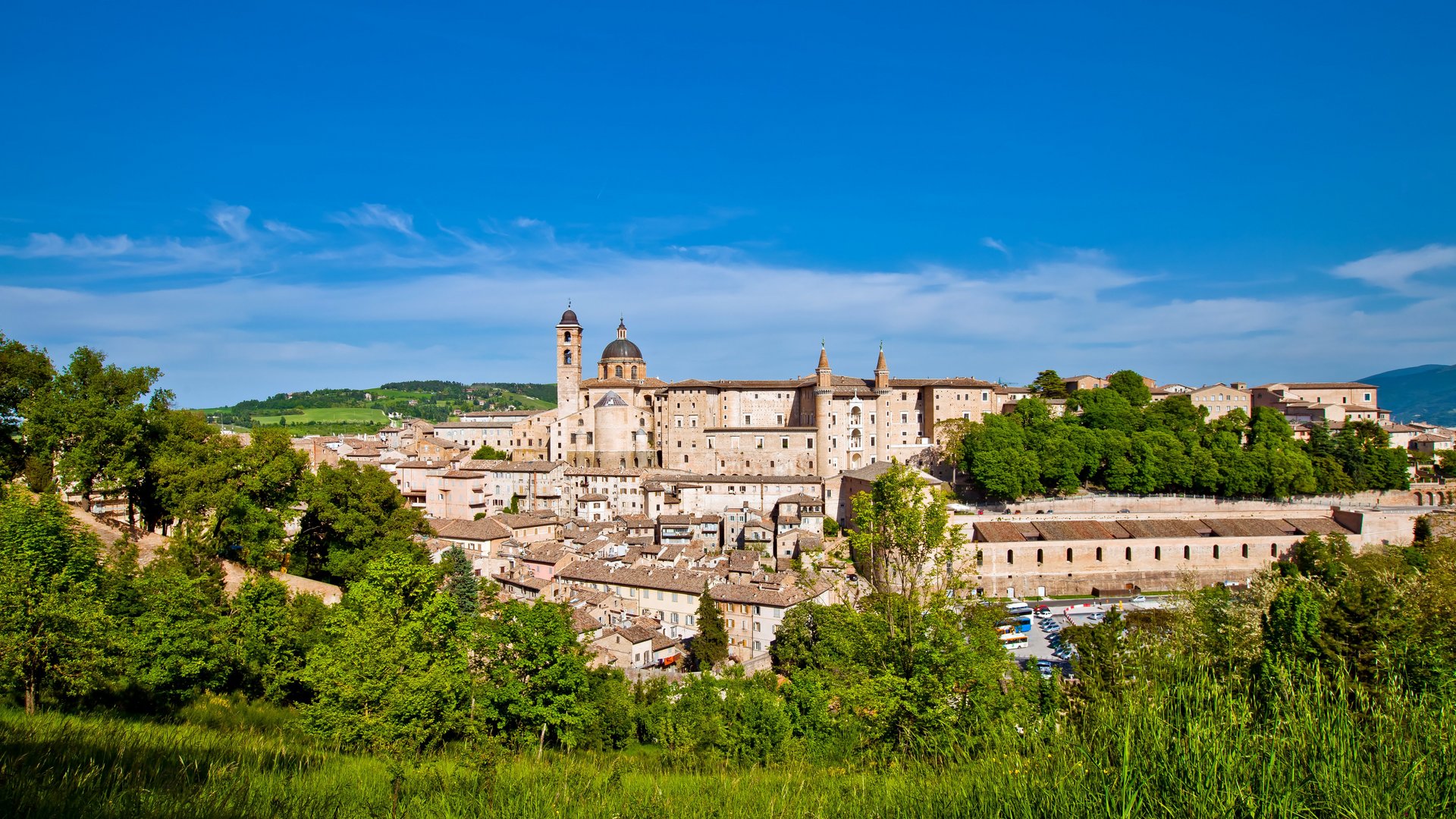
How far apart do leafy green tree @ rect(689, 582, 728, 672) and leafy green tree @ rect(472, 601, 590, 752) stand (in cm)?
1447

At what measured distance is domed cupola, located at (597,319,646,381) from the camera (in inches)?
2977

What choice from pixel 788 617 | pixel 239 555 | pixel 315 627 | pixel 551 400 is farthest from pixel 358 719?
pixel 551 400

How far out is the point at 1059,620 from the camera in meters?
38.0

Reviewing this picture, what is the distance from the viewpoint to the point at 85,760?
5.30m

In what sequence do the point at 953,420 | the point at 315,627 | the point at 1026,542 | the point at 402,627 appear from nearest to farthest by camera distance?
1. the point at 402,627
2. the point at 315,627
3. the point at 1026,542
4. the point at 953,420

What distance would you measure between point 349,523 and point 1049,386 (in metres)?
60.1

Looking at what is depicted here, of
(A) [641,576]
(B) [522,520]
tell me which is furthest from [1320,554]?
(B) [522,520]

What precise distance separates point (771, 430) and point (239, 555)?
4038cm

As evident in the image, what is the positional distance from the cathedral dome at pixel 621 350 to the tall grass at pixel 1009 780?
70.2 m

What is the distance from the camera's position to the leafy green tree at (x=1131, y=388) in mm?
61562

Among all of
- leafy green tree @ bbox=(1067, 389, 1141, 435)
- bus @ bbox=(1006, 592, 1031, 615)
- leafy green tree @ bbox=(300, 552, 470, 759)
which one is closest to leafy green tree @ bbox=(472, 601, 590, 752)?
leafy green tree @ bbox=(300, 552, 470, 759)

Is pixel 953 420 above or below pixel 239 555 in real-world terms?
above

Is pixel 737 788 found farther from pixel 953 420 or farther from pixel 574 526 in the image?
pixel 953 420

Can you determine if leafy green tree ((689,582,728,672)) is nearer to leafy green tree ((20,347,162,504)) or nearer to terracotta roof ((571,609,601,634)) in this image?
terracotta roof ((571,609,601,634))
